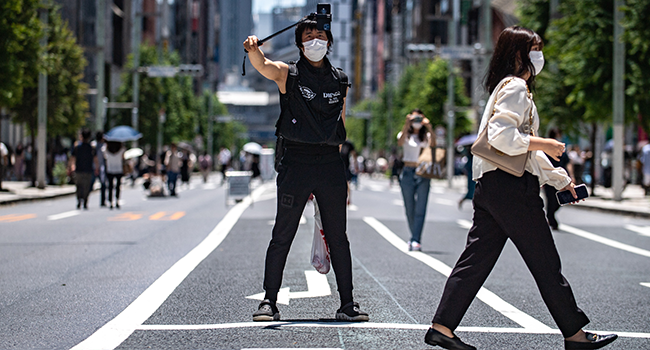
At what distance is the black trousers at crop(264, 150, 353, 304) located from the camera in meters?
5.32

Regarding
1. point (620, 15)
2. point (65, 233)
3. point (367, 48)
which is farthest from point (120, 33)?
point (367, 48)

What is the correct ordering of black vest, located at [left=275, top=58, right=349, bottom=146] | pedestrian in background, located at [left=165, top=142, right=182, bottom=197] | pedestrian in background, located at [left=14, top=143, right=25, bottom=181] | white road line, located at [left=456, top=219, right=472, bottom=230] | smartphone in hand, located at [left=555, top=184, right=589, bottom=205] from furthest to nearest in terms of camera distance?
pedestrian in background, located at [left=14, top=143, right=25, bottom=181] → pedestrian in background, located at [left=165, top=142, right=182, bottom=197] → white road line, located at [left=456, top=219, right=472, bottom=230] → black vest, located at [left=275, top=58, right=349, bottom=146] → smartphone in hand, located at [left=555, top=184, right=589, bottom=205]

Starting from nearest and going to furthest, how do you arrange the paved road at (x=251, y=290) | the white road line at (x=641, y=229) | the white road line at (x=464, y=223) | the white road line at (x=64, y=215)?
the paved road at (x=251, y=290)
the white road line at (x=641, y=229)
the white road line at (x=464, y=223)
the white road line at (x=64, y=215)

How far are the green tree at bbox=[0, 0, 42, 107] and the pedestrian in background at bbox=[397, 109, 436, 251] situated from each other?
1598 cm

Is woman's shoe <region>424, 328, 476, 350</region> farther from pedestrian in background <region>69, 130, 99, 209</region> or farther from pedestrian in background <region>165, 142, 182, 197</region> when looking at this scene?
pedestrian in background <region>165, 142, 182, 197</region>

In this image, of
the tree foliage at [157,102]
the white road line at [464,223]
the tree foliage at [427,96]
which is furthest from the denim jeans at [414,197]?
the tree foliage at [427,96]

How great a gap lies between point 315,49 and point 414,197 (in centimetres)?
581

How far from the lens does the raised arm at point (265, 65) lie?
195 inches

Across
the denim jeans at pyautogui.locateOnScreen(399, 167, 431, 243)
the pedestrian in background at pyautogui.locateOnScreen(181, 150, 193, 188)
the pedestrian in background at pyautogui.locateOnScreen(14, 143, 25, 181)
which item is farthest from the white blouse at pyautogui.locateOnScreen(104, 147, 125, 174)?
the pedestrian in background at pyautogui.locateOnScreen(14, 143, 25, 181)

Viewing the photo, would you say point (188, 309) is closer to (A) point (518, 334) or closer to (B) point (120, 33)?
(A) point (518, 334)

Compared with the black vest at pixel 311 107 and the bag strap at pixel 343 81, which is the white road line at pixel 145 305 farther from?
the bag strap at pixel 343 81

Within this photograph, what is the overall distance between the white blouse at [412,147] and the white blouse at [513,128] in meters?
6.16

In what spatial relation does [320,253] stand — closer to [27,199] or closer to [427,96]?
[27,199]

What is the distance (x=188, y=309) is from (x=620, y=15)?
2014 cm
